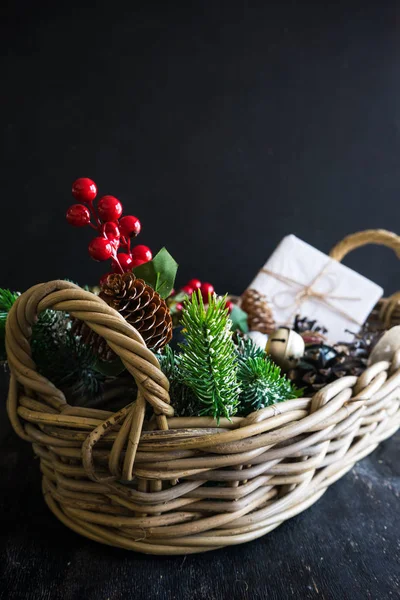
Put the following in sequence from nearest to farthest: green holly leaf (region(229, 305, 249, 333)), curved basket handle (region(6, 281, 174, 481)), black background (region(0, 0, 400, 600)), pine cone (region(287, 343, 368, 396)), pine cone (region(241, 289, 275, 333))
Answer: curved basket handle (region(6, 281, 174, 481)) → pine cone (region(287, 343, 368, 396)) → green holly leaf (region(229, 305, 249, 333)) → pine cone (region(241, 289, 275, 333)) → black background (region(0, 0, 400, 600))

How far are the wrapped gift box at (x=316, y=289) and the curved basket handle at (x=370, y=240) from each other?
0.14ft

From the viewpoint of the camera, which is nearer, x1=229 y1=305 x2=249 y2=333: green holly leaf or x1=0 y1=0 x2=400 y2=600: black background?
x1=229 y1=305 x2=249 y2=333: green holly leaf

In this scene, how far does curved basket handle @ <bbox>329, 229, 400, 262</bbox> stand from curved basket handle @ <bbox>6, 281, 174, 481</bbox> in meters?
0.73

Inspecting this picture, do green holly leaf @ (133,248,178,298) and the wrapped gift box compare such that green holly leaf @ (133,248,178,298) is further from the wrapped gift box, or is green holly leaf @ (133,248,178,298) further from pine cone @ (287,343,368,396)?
the wrapped gift box

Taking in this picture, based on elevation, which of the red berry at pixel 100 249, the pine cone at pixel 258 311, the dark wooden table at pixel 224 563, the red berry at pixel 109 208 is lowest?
the dark wooden table at pixel 224 563

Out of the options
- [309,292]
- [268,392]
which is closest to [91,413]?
[268,392]

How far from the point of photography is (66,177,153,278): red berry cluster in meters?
0.50

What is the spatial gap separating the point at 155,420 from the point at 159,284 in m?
0.15

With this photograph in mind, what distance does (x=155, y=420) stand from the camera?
1.57ft

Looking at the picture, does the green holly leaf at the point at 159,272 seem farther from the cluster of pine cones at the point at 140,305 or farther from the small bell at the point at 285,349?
the small bell at the point at 285,349

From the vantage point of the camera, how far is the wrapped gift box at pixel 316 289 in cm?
103

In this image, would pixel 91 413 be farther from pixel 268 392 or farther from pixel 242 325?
pixel 242 325

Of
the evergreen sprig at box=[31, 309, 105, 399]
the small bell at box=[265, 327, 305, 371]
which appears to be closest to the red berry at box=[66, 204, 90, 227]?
the evergreen sprig at box=[31, 309, 105, 399]

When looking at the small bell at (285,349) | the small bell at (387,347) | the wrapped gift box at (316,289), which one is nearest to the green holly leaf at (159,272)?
the small bell at (285,349)
